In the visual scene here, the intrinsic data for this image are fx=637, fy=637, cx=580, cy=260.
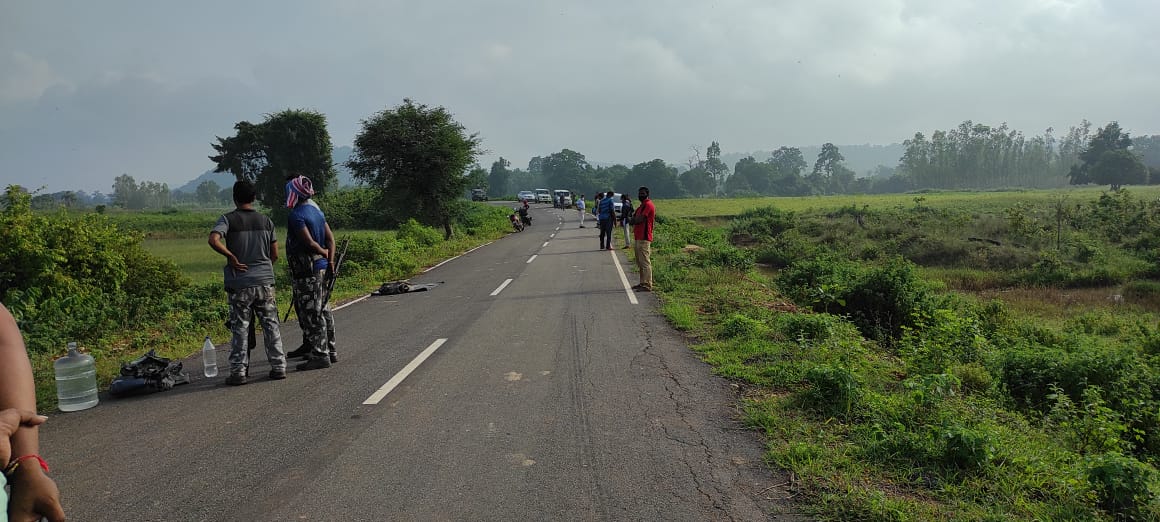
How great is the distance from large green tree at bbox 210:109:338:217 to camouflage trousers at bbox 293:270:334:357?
5901 centimetres

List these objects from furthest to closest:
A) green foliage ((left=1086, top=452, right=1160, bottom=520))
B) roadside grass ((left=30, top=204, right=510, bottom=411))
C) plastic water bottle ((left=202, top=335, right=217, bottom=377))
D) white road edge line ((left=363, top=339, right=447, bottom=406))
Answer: roadside grass ((left=30, top=204, right=510, bottom=411)) < plastic water bottle ((left=202, top=335, right=217, bottom=377)) < white road edge line ((left=363, top=339, right=447, bottom=406)) < green foliage ((left=1086, top=452, right=1160, bottom=520))

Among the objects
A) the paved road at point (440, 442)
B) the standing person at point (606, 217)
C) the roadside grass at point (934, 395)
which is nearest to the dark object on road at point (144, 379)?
the paved road at point (440, 442)

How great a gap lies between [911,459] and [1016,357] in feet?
17.7

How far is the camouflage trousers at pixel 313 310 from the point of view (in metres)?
6.98

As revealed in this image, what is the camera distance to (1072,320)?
1548 centimetres

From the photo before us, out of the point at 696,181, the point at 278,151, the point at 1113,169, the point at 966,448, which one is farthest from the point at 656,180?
the point at 966,448

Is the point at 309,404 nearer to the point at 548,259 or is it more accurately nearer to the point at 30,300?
the point at 30,300

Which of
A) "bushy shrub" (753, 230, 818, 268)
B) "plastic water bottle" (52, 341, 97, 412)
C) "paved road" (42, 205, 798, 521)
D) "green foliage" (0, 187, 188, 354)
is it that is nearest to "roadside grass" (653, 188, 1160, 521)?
"paved road" (42, 205, 798, 521)

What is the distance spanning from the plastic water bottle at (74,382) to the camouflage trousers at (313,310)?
1.88 meters

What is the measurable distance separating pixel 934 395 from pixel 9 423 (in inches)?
226

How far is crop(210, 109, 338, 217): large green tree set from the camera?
62.1m

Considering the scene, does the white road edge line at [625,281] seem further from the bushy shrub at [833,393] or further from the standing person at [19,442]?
the standing person at [19,442]

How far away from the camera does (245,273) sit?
6.32m

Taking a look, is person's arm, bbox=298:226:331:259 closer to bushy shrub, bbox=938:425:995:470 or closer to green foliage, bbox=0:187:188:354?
green foliage, bbox=0:187:188:354
